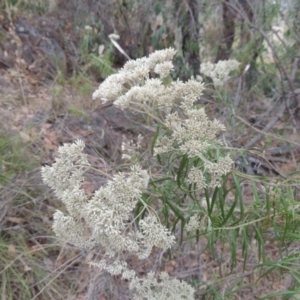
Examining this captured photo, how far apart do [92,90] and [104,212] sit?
351cm

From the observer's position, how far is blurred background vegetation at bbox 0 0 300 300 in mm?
2766

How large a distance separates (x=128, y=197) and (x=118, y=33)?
14.2ft

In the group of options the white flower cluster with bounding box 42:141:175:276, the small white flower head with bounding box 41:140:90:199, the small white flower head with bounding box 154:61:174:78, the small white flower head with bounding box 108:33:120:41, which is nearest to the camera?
the white flower cluster with bounding box 42:141:175:276

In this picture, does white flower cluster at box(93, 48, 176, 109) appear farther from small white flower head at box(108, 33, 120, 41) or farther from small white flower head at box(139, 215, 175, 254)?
small white flower head at box(108, 33, 120, 41)

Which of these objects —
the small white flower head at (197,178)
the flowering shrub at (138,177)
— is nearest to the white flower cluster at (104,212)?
the flowering shrub at (138,177)

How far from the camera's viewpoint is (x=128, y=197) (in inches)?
49.4

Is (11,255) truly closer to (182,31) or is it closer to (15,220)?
(15,220)

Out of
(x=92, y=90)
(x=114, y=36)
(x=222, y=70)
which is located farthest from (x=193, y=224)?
(x=114, y=36)

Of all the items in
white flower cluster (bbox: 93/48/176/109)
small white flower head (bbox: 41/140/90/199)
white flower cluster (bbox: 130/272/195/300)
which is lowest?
white flower cluster (bbox: 130/272/195/300)

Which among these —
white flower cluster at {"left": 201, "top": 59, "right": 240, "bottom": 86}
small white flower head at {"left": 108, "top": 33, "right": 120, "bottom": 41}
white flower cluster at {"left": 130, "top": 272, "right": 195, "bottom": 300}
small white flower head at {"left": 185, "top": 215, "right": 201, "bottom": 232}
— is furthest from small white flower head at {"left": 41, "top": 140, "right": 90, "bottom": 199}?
small white flower head at {"left": 108, "top": 33, "right": 120, "bottom": 41}

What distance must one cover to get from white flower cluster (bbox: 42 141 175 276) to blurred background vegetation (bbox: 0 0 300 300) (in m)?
0.47

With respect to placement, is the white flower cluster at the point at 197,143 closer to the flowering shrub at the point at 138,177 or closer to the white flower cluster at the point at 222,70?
the flowering shrub at the point at 138,177

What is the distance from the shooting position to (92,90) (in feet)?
15.2

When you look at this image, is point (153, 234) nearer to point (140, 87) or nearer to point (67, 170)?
point (67, 170)
